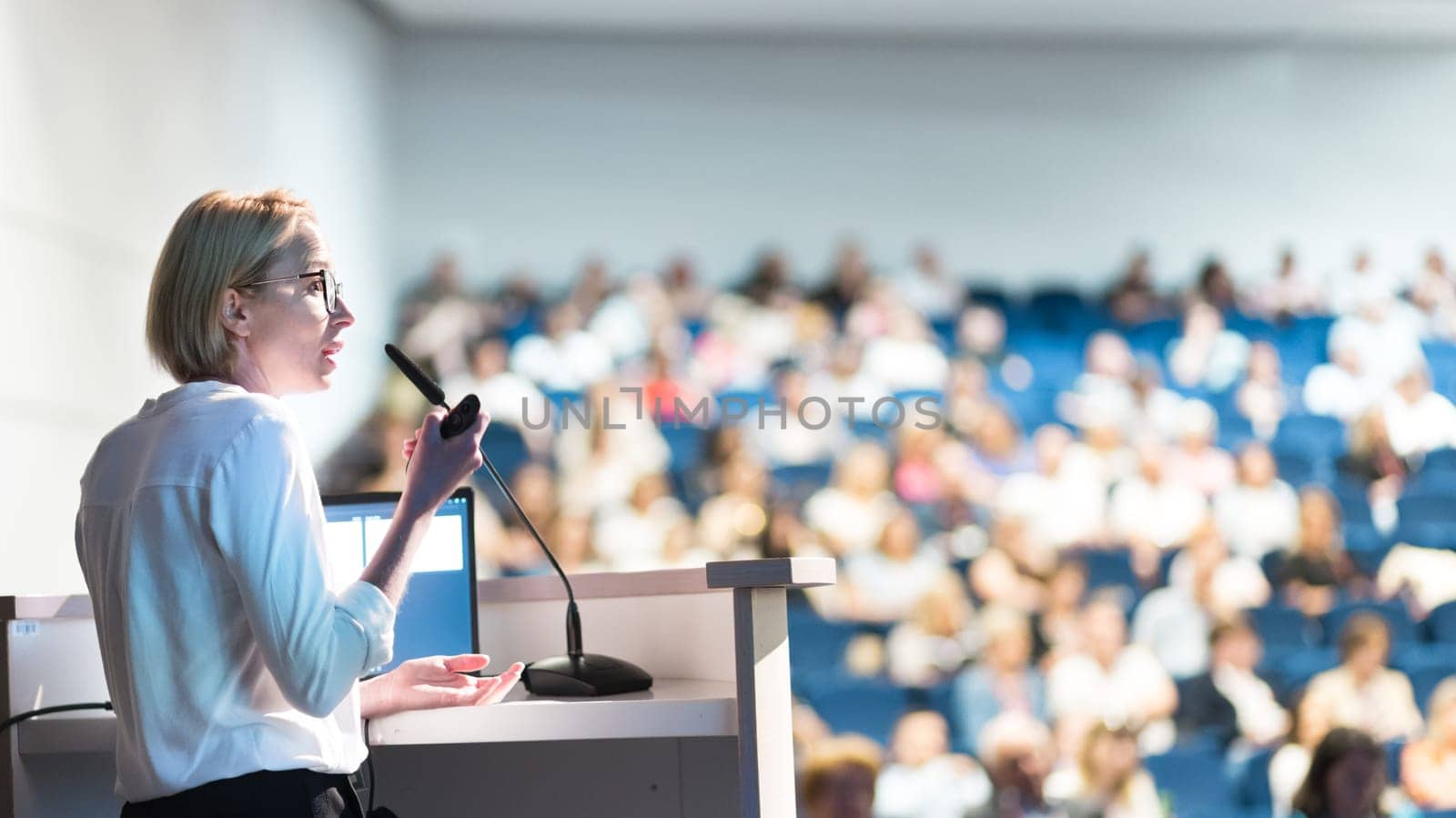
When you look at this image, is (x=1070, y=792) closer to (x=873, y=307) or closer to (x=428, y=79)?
(x=873, y=307)

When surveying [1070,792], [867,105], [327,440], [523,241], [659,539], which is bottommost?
[1070,792]

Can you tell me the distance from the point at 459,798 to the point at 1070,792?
283cm

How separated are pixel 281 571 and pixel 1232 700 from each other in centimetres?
380

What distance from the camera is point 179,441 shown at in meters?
0.87

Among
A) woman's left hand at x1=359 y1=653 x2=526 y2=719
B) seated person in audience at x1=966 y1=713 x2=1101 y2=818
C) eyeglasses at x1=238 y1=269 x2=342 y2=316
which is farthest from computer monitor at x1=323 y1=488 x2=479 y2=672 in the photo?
seated person in audience at x1=966 y1=713 x2=1101 y2=818

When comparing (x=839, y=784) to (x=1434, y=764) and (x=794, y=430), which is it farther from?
(x=1434, y=764)

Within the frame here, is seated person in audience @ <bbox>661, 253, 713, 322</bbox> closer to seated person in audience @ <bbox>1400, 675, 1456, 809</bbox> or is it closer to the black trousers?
seated person in audience @ <bbox>1400, 675, 1456, 809</bbox>

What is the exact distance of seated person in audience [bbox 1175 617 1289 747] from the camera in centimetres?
409

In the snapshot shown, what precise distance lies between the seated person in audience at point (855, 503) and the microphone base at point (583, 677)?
10.8 feet

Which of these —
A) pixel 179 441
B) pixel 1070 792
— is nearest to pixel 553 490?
pixel 1070 792

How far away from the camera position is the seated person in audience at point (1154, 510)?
4.54 meters

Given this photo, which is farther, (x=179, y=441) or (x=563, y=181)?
(x=563, y=181)

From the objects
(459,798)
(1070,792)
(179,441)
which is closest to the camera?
(179,441)

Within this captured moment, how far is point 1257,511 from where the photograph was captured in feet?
15.0
